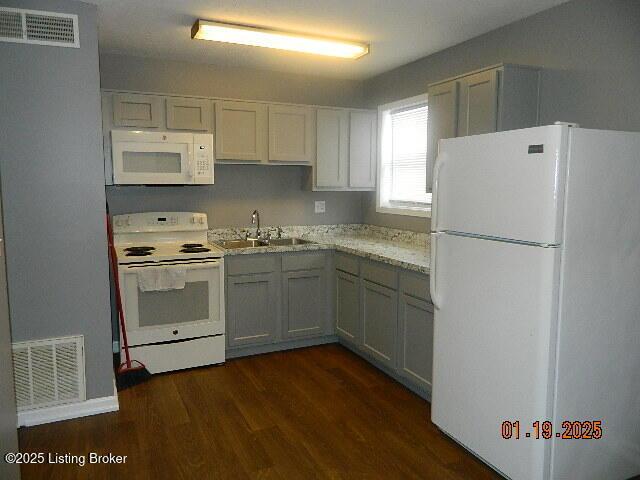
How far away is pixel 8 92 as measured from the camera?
8.64 ft

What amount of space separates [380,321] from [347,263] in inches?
23.6

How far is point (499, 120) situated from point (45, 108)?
2.59m

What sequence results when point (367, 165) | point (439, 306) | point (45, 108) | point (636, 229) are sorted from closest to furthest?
point (636, 229) < point (439, 306) < point (45, 108) < point (367, 165)

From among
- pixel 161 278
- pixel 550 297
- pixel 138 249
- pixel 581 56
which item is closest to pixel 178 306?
pixel 161 278

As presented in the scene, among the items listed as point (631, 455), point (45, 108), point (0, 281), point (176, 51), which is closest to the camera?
point (0, 281)

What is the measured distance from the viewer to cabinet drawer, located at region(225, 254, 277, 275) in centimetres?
375

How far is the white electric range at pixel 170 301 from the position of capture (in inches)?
133

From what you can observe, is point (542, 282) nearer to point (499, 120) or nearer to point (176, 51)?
point (499, 120)

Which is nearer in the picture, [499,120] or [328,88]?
[499,120]

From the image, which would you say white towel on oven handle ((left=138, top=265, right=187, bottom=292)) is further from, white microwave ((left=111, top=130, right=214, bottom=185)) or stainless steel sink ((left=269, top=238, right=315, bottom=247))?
stainless steel sink ((left=269, top=238, right=315, bottom=247))

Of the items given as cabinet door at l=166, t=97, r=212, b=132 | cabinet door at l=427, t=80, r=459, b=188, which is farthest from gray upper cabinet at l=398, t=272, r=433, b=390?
cabinet door at l=166, t=97, r=212, b=132

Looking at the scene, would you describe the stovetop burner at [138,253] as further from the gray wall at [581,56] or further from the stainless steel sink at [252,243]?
the gray wall at [581,56]

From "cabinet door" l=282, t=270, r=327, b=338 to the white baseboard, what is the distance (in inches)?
56.7

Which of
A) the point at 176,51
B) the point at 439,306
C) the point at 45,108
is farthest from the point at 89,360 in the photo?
the point at 176,51
